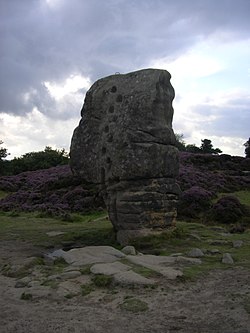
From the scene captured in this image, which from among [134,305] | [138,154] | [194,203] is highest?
[138,154]

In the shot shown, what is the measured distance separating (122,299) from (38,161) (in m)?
42.2

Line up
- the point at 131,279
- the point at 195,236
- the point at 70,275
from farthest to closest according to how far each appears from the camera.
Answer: the point at 195,236
the point at 70,275
the point at 131,279

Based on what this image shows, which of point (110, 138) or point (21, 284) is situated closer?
point (21, 284)

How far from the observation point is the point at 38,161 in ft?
161

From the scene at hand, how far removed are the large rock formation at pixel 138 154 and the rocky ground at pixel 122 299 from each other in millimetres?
3202

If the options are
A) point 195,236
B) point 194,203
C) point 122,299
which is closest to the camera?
point 122,299

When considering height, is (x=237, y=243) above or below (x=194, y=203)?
below

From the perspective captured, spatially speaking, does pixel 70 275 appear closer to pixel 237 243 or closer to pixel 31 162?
pixel 237 243

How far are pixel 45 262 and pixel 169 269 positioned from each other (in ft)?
11.7

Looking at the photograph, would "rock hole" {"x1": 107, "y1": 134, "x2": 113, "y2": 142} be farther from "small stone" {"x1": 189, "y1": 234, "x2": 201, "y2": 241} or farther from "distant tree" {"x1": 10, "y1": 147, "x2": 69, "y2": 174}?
"distant tree" {"x1": 10, "y1": 147, "x2": 69, "y2": 174}

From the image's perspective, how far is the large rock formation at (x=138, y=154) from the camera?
13.8m

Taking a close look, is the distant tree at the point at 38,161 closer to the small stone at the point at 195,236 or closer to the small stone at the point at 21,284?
the small stone at the point at 195,236

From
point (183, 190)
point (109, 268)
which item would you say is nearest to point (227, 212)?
point (183, 190)

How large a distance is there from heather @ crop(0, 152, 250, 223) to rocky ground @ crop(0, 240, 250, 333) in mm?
8643
